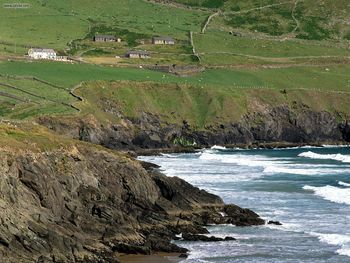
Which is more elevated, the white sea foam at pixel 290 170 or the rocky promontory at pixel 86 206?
the rocky promontory at pixel 86 206

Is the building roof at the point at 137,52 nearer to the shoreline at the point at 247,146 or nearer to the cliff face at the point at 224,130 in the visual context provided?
the cliff face at the point at 224,130

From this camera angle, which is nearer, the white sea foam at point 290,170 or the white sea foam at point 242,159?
the white sea foam at point 290,170

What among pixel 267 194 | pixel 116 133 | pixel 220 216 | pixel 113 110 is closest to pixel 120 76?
pixel 113 110

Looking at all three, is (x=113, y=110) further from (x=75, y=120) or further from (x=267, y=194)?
(x=267, y=194)

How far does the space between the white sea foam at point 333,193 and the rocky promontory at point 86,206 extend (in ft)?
52.3

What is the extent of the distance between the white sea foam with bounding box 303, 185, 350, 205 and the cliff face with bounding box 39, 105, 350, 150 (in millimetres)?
39267

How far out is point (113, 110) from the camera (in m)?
149

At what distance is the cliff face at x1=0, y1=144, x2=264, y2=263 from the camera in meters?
56.9

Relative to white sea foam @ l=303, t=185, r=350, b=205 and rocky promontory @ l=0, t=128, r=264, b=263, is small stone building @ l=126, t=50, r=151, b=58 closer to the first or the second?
white sea foam @ l=303, t=185, r=350, b=205

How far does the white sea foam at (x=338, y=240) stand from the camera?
64475mm

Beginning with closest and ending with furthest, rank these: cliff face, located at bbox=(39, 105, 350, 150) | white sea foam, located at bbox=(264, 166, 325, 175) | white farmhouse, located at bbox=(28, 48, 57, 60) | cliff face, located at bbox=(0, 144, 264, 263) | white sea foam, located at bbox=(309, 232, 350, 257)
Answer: cliff face, located at bbox=(0, 144, 264, 263)
white sea foam, located at bbox=(309, 232, 350, 257)
white sea foam, located at bbox=(264, 166, 325, 175)
cliff face, located at bbox=(39, 105, 350, 150)
white farmhouse, located at bbox=(28, 48, 57, 60)

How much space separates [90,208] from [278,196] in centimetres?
3030

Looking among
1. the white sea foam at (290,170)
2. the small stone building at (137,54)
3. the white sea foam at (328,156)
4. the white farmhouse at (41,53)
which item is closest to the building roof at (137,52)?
the small stone building at (137,54)

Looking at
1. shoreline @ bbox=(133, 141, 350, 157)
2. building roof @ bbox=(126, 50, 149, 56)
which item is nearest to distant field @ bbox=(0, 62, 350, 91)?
building roof @ bbox=(126, 50, 149, 56)
